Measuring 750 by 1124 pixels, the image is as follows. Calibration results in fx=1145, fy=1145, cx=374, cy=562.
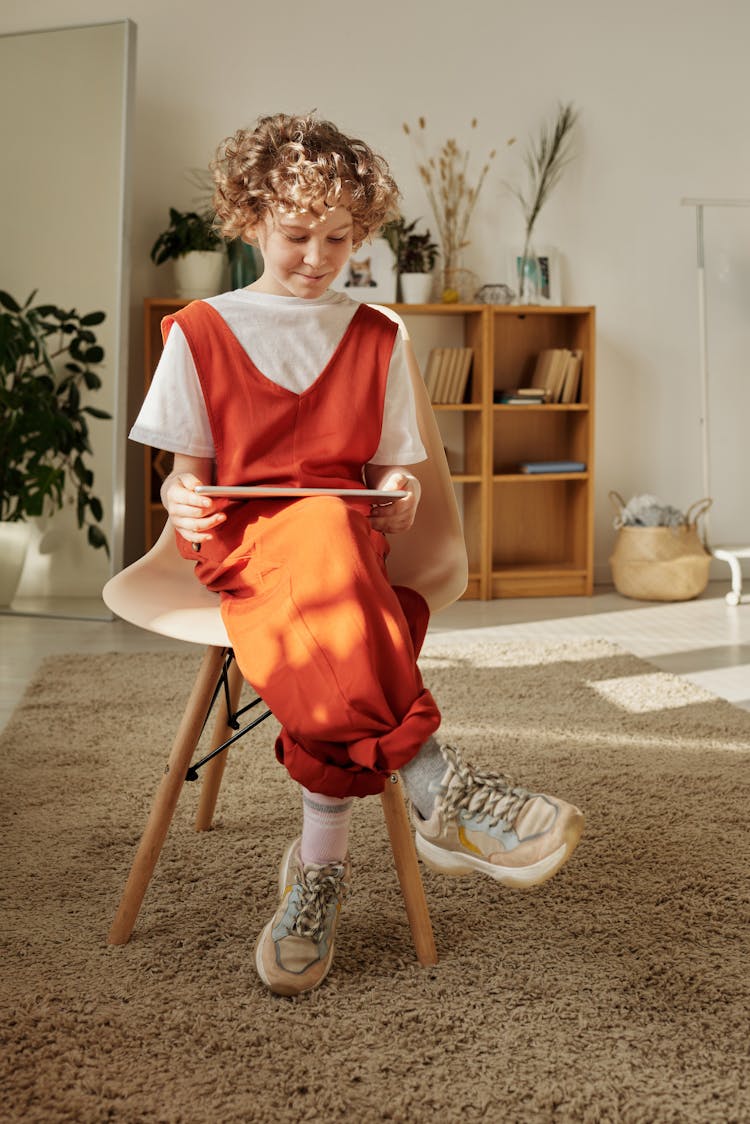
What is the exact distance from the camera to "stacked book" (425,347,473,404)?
4160 millimetres

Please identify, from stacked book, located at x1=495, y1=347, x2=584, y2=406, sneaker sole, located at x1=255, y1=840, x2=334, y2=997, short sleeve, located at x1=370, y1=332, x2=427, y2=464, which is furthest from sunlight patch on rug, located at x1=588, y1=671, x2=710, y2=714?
stacked book, located at x1=495, y1=347, x2=584, y2=406

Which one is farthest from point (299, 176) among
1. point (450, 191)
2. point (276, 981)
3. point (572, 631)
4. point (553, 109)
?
point (553, 109)

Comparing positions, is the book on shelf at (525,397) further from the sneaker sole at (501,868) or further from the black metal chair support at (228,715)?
the sneaker sole at (501,868)

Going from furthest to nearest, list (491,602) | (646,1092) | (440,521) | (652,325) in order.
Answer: (652,325), (491,602), (440,521), (646,1092)

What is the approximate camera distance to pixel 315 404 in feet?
4.64

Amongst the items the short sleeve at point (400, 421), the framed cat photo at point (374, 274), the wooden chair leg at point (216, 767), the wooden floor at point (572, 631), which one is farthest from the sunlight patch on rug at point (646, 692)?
the framed cat photo at point (374, 274)

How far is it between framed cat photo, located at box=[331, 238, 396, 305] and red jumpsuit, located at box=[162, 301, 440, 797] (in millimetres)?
2704

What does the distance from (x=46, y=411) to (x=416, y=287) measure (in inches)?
54.4

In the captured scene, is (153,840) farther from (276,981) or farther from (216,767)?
(216,767)

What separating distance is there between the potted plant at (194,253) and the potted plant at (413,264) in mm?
627

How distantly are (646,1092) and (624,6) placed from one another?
4224mm

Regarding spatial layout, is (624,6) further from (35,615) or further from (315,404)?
(315,404)

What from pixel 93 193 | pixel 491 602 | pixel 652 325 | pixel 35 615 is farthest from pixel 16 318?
pixel 652 325

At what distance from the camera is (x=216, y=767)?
1.74 meters
